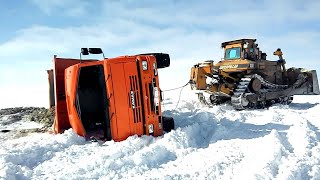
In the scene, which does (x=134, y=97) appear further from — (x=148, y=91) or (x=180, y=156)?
(x=180, y=156)

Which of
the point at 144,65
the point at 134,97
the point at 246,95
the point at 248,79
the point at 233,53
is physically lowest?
the point at 246,95

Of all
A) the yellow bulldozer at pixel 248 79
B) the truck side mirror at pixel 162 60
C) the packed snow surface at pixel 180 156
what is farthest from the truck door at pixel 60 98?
the yellow bulldozer at pixel 248 79

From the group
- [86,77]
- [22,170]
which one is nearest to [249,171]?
[22,170]

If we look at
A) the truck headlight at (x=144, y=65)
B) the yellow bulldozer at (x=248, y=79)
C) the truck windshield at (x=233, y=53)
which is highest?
the truck windshield at (x=233, y=53)

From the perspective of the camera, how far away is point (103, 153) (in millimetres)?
5336

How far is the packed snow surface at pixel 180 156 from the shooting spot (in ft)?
14.8

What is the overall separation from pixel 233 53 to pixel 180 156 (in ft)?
27.9

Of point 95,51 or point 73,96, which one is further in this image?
point 95,51

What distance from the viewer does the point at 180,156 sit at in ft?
17.8

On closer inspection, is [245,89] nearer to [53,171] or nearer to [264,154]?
[264,154]

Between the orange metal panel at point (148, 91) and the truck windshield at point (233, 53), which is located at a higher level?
the truck windshield at point (233, 53)

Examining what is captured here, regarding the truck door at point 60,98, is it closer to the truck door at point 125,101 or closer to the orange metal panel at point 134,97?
the truck door at point 125,101

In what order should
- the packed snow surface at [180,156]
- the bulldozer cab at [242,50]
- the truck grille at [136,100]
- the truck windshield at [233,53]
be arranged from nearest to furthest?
the packed snow surface at [180,156], the truck grille at [136,100], the bulldozer cab at [242,50], the truck windshield at [233,53]

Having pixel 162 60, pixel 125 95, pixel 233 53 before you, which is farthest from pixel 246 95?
pixel 125 95
